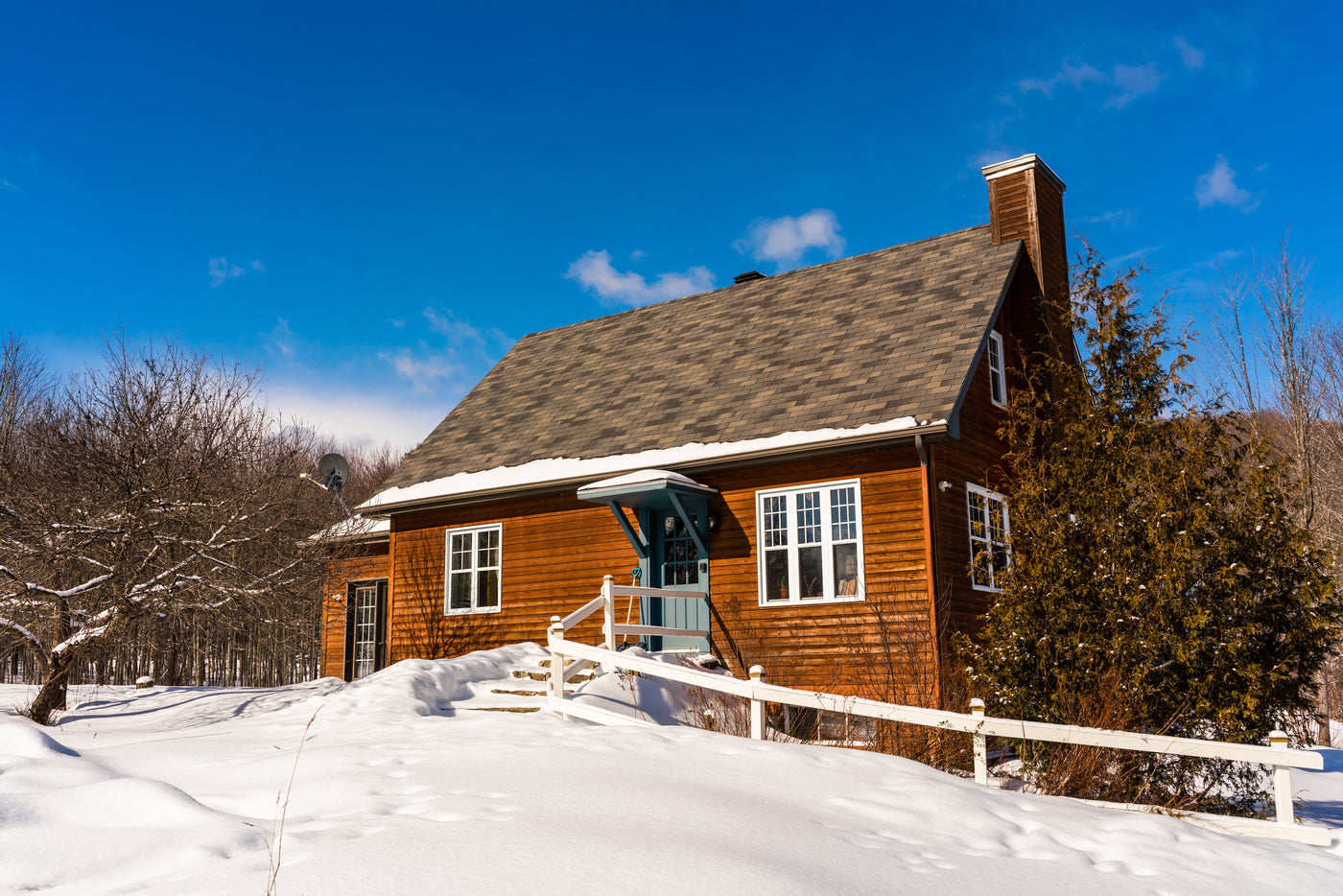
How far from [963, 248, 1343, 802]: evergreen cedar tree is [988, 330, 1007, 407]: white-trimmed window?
4.73 meters

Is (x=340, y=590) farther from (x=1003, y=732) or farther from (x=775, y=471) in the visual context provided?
(x=1003, y=732)

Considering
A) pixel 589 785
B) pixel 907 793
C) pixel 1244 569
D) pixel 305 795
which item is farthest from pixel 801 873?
pixel 1244 569

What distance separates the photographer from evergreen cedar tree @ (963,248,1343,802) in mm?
9508

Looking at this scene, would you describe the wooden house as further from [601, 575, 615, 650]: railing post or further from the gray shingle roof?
[601, 575, 615, 650]: railing post

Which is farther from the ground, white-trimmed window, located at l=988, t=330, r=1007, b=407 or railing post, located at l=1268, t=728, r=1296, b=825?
white-trimmed window, located at l=988, t=330, r=1007, b=407

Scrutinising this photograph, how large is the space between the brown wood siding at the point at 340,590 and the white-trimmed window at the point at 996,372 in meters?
13.7

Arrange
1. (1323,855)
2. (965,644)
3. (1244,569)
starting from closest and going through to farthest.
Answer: (1323,855) < (1244,569) < (965,644)

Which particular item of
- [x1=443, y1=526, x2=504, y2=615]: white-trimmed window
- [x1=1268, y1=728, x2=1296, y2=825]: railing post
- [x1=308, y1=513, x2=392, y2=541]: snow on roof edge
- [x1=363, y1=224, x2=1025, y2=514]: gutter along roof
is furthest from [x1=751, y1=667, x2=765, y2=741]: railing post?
[x1=308, y1=513, x2=392, y2=541]: snow on roof edge

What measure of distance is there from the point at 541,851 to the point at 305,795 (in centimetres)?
179

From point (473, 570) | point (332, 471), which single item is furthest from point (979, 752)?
point (332, 471)

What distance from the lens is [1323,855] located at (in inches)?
267

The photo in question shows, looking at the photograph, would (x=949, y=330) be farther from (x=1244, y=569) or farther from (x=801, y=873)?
(x=801, y=873)

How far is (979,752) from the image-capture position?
8.23 meters

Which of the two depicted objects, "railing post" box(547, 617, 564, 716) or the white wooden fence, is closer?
the white wooden fence
